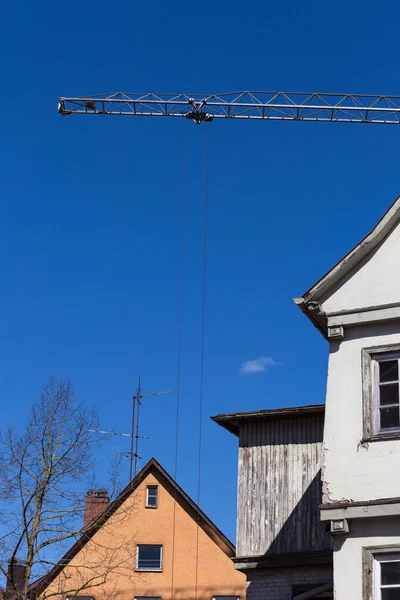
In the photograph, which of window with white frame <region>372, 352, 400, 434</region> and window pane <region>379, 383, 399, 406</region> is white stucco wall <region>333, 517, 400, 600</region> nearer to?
window with white frame <region>372, 352, 400, 434</region>

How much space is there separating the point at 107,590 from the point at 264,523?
1432cm

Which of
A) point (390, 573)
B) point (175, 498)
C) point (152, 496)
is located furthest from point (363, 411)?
point (152, 496)

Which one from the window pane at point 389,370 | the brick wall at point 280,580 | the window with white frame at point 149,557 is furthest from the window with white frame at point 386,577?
the window with white frame at point 149,557

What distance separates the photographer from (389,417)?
18.1 m

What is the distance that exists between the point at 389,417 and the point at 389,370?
98cm

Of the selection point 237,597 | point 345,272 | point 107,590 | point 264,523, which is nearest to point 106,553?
point 107,590

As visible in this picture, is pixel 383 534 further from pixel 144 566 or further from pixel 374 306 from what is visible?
pixel 144 566

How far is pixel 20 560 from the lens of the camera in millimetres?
31094

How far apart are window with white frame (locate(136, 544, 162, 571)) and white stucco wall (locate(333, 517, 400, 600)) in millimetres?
22476

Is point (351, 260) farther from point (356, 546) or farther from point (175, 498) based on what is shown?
point (175, 498)

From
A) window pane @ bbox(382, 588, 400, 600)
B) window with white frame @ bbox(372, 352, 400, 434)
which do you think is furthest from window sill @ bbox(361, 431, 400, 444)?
window pane @ bbox(382, 588, 400, 600)

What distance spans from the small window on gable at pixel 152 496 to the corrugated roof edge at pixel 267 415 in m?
13.8

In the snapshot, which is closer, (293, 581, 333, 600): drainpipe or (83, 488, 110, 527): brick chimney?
(293, 581, 333, 600): drainpipe

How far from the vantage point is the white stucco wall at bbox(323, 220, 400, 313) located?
63.1 feet
